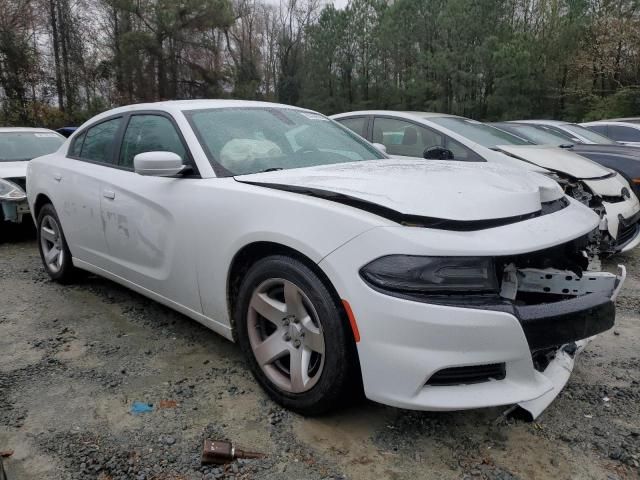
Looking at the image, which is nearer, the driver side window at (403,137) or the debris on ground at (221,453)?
the debris on ground at (221,453)

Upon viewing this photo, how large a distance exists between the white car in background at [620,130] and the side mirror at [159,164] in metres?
10.1

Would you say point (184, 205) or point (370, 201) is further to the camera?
point (184, 205)

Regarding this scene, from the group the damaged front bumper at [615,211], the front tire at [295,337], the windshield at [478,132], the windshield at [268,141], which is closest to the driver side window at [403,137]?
the windshield at [478,132]

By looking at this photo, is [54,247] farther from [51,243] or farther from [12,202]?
[12,202]

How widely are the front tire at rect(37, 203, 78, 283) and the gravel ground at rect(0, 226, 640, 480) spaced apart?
3.62ft

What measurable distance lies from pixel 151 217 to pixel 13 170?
4239 millimetres

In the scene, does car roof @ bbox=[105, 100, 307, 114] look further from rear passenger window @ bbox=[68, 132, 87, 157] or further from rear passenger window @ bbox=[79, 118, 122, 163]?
rear passenger window @ bbox=[68, 132, 87, 157]

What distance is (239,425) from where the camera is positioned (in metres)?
2.31

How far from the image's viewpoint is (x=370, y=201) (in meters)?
2.07

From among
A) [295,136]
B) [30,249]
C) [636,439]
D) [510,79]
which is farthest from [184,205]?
[510,79]

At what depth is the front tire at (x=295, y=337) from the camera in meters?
2.08

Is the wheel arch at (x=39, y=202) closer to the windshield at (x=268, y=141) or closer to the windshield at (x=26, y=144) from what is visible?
the windshield at (x=268, y=141)

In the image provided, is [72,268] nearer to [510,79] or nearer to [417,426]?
[417,426]

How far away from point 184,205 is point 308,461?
148 centimetres
